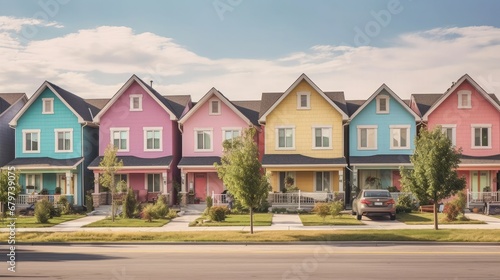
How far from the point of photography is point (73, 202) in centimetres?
3966

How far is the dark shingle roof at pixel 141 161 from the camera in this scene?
3934 cm

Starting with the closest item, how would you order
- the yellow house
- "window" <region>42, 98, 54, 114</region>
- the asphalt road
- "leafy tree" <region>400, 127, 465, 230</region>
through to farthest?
1. the asphalt road
2. "leafy tree" <region>400, 127, 465, 230</region>
3. the yellow house
4. "window" <region>42, 98, 54, 114</region>

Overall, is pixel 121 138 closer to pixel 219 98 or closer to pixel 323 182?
pixel 219 98

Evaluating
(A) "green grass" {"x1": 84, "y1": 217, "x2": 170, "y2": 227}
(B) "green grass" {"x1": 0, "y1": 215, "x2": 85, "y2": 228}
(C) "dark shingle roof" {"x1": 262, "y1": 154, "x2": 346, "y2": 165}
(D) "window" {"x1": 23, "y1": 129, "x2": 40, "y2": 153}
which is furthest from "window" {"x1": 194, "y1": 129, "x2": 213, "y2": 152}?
(D) "window" {"x1": 23, "y1": 129, "x2": 40, "y2": 153}

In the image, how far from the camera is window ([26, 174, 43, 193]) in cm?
4122

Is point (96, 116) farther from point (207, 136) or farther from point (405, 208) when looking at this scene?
point (405, 208)

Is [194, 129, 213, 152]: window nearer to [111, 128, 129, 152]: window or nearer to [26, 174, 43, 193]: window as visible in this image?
[111, 128, 129, 152]: window

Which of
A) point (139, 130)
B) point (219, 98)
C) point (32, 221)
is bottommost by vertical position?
point (32, 221)

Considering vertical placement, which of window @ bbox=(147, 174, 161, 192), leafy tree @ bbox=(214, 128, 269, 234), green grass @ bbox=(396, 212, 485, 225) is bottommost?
green grass @ bbox=(396, 212, 485, 225)

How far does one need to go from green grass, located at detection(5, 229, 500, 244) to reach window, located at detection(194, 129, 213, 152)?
16.2m

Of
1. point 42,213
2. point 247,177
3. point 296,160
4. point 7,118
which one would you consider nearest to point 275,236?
point 247,177

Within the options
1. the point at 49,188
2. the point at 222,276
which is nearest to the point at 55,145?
the point at 49,188

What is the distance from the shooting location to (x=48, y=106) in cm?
4166

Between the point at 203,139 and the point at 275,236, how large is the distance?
18.7 metres
